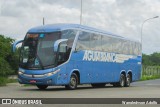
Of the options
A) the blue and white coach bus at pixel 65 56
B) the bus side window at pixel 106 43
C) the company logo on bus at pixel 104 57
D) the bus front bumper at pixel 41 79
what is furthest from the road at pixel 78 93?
the bus side window at pixel 106 43

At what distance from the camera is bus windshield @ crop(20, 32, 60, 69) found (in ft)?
76.0

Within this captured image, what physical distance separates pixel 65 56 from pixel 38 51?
4.73ft

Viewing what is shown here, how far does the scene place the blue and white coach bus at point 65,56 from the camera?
23.2 m

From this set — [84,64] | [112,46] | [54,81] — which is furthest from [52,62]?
[112,46]

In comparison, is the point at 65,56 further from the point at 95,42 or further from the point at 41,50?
the point at 95,42

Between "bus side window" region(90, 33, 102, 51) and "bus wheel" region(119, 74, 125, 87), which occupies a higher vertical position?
"bus side window" region(90, 33, 102, 51)

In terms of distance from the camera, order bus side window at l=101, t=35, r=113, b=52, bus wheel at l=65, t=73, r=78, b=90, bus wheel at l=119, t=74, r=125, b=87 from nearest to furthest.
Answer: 1. bus wheel at l=65, t=73, r=78, b=90
2. bus side window at l=101, t=35, r=113, b=52
3. bus wheel at l=119, t=74, r=125, b=87

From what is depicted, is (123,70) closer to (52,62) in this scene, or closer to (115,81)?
(115,81)

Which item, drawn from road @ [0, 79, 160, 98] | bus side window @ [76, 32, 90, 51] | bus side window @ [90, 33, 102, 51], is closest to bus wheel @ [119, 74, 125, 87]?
bus side window @ [90, 33, 102, 51]

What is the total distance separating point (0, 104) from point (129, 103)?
404cm

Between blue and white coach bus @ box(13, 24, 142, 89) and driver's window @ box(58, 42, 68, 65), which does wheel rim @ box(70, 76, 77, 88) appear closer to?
blue and white coach bus @ box(13, 24, 142, 89)

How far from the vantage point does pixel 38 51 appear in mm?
23359

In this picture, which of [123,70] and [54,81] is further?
[123,70]

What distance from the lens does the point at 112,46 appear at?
98.3 ft
